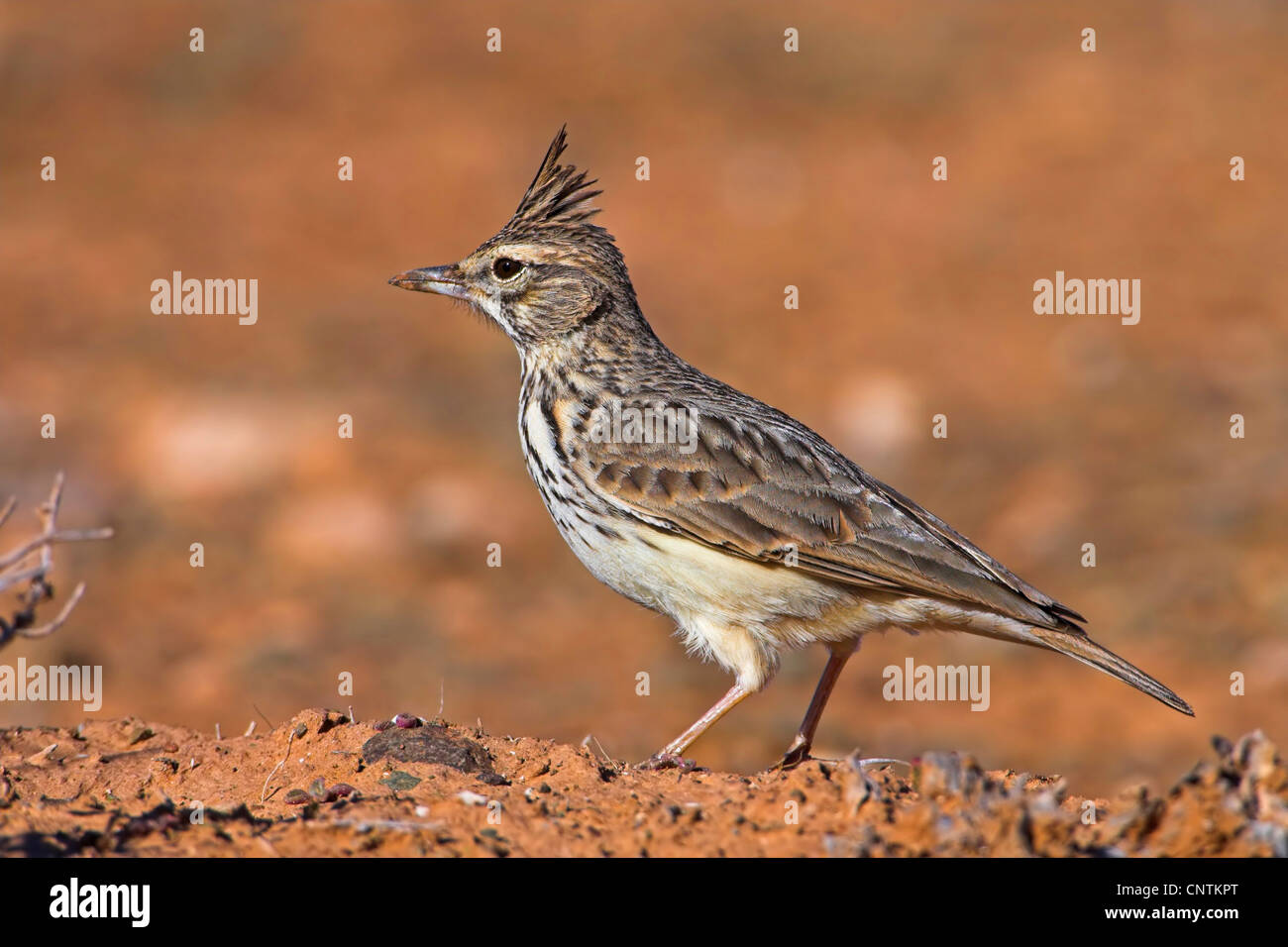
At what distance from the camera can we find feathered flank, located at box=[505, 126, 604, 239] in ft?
25.7

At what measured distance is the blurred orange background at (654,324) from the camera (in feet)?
38.7

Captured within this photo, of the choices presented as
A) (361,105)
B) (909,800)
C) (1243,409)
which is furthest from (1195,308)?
(909,800)

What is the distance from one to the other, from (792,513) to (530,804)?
2.16 metres

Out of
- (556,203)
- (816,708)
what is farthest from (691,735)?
(556,203)

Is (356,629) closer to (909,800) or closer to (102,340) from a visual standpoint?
(102,340)

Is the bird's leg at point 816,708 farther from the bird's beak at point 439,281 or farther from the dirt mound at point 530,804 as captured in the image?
the bird's beak at point 439,281

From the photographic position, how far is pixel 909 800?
5.32 metres

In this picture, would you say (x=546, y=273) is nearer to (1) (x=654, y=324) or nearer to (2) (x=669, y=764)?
(2) (x=669, y=764)

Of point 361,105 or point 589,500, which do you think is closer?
point 589,500

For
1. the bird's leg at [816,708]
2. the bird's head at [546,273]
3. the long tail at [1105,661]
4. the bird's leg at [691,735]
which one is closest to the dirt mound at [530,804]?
the bird's leg at [691,735]

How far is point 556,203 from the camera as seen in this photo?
25.7ft

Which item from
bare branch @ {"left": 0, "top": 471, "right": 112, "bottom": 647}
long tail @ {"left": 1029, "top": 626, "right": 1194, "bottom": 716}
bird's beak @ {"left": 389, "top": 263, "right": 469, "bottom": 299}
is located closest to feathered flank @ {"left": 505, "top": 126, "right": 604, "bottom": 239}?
bird's beak @ {"left": 389, "top": 263, "right": 469, "bottom": 299}

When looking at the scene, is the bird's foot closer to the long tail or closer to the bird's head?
the long tail

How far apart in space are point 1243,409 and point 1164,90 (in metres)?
→ 9.10
